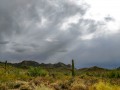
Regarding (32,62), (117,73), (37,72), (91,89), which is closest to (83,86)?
(91,89)

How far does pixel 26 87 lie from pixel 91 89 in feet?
13.1

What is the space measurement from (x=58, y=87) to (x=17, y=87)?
2.64 metres

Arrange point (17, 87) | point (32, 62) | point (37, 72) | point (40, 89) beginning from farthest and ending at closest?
point (32, 62)
point (37, 72)
point (17, 87)
point (40, 89)

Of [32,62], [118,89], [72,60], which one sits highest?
[32,62]

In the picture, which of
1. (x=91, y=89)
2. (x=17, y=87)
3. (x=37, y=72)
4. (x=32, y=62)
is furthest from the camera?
(x=32, y=62)

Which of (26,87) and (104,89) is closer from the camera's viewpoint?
(104,89)

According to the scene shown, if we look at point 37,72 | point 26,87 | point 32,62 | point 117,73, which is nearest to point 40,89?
point 26,87

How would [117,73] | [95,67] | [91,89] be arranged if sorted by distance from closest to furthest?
1. [91,89]
2. [117,73]
3. [95,67]

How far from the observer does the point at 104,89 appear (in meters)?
19.5

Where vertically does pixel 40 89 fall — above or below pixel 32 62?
below

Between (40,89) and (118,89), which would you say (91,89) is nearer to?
(118,89)

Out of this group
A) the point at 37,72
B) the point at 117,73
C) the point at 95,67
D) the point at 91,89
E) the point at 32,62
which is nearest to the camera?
the point at 91,89

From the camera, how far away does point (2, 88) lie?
68.5ft

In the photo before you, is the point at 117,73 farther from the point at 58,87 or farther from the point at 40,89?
the point at 40,89
